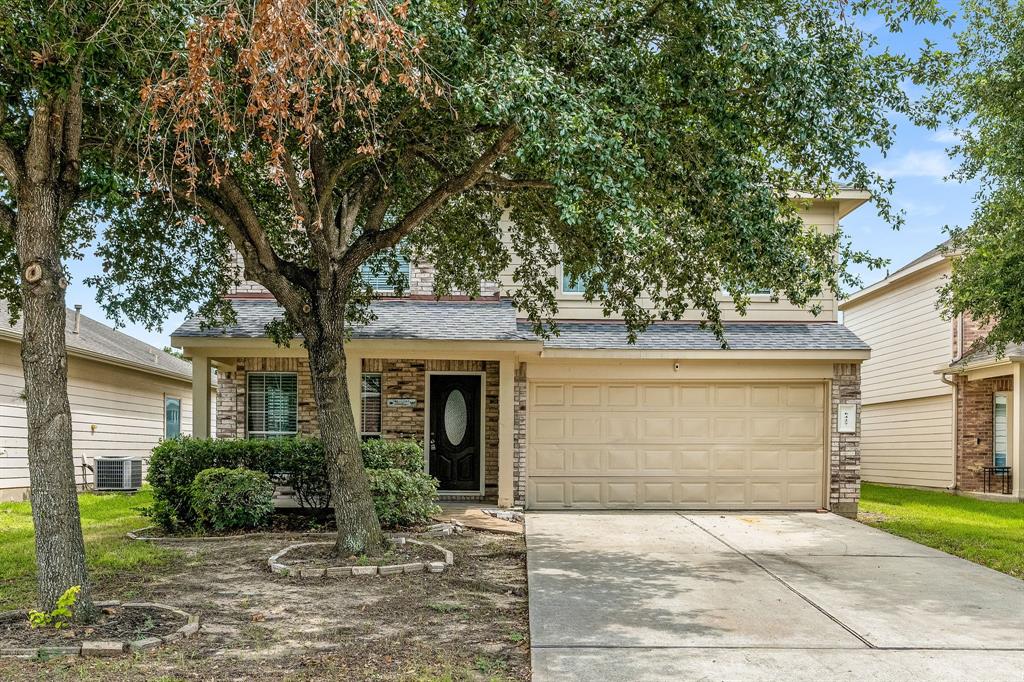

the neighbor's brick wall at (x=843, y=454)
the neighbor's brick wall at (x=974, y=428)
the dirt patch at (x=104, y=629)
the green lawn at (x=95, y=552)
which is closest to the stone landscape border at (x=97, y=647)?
the dirt patch at (x=104, y=629)

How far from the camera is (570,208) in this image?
21.1 ft

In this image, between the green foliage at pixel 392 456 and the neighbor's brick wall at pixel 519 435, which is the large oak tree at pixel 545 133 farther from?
the neighbor's brick wall at pixel 519 435

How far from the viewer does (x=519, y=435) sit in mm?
13453

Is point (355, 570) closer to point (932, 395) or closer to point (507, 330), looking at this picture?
→ point (507, 330)

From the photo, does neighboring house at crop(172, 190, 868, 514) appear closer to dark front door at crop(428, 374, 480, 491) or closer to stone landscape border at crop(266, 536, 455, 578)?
dark front door at crop(428, 374, 480, 491)

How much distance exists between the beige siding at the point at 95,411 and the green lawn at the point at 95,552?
114 centimetres

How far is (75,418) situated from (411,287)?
7.73 meters

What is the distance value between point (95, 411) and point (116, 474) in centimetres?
144

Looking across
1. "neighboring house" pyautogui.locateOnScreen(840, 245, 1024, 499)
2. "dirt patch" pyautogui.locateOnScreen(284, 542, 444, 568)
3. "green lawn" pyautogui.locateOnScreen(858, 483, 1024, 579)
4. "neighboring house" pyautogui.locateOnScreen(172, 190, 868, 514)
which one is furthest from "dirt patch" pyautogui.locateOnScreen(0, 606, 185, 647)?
"neighboring house" pyautogui.locateOnScreen(840, 245, 1024, 499)

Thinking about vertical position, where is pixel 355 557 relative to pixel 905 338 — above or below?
below

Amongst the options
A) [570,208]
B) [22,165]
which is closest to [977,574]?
[570,208]

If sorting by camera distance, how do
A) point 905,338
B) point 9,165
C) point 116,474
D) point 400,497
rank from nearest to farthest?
point 9,165, point 400,497, point 116,474, point 905,338

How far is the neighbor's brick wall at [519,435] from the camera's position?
529 inches

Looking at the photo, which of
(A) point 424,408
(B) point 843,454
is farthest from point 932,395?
(A) point 424,408
